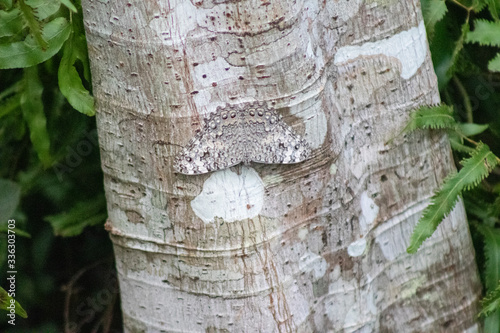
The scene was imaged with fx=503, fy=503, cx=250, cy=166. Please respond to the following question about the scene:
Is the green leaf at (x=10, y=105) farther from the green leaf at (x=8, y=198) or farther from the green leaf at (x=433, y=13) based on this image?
the green leaf at (x=433, y=13)

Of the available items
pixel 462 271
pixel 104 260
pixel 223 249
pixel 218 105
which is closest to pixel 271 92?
pixel 218 105

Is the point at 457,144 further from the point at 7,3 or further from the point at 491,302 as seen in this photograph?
the point at 7,3

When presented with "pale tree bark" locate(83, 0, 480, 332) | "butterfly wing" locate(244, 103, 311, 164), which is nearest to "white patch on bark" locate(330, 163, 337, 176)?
"pale tree bark" locate(83, 0, 480, 332)

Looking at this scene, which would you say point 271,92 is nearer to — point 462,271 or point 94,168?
point 462,271

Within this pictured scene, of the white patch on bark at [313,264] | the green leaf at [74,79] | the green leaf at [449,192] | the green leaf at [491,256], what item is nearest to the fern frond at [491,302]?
the green leaf at [491,256]

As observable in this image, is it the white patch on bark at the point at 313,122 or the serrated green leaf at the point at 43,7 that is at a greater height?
the serrated green leaf at the point at 43,7

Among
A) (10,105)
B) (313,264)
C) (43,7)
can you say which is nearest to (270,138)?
(313,264)

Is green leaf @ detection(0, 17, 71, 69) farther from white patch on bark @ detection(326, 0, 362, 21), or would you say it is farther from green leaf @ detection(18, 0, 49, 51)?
white patch on bark @ detection(326, 0, 362, 21)

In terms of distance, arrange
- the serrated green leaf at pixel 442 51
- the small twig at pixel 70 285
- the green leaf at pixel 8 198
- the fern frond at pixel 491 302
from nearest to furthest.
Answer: the fern frond at pixel 491 302 → the serrated green leaf at pixel 442 51 → the green leaf at pixel 8 198 → the small twig at pixel 70 285
